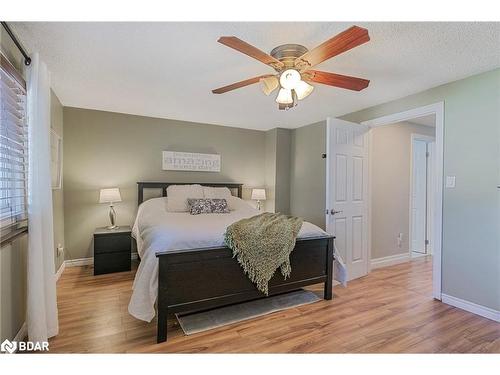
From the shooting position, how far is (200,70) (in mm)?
2408

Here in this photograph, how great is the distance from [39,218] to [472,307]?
148 inches

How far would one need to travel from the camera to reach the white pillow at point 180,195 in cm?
368

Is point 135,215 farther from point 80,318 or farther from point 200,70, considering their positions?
point 200,70

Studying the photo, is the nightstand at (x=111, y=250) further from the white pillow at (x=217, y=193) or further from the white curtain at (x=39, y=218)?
the white curtain at (x=39, y=218)

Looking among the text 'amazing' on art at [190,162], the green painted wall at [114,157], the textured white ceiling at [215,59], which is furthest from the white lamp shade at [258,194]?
the textured white ceiling at [215,59]

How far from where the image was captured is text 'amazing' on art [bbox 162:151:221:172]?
4.27 metres

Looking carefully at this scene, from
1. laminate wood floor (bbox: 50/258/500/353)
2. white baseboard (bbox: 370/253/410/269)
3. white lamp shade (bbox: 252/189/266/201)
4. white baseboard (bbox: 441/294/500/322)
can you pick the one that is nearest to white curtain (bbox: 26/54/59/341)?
laminate wood floor (bbox: 50/258/500/353)

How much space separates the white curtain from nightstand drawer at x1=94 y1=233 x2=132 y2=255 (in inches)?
60.8

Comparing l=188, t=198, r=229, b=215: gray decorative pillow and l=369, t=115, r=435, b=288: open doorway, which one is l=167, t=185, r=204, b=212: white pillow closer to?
l=188, t=198, r=229, b=215: gray decorative pillow

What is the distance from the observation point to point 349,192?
329 centimetres

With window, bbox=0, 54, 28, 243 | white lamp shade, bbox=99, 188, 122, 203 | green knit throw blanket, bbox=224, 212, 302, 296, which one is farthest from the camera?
white lamp shade, bbox=99, 188, 122, 203

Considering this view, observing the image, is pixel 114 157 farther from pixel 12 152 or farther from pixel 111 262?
pixel 12 152
